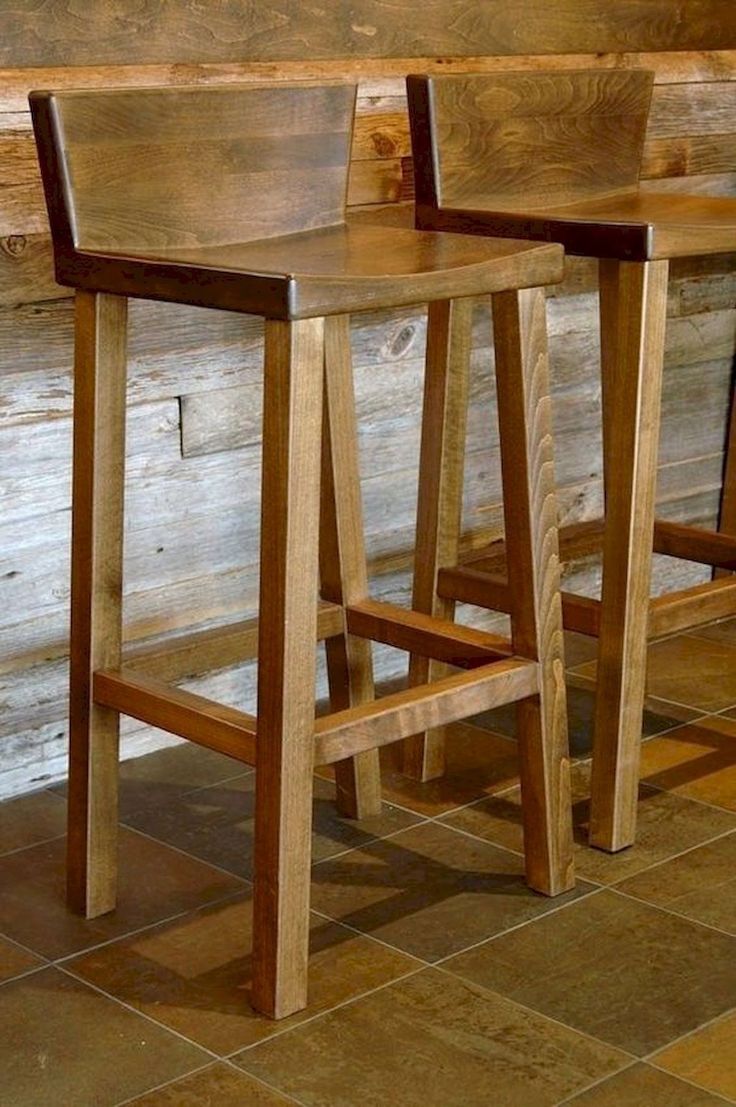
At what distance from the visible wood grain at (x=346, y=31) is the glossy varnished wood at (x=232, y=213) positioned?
42 cm

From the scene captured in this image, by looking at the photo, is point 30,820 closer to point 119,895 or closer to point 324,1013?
point 119,895

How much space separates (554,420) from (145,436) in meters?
0.86

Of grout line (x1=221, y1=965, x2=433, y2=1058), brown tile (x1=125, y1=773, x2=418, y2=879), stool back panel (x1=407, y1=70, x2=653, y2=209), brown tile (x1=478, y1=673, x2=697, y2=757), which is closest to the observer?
grout line (x1=221, y1=965, x2=433, y2=1058)

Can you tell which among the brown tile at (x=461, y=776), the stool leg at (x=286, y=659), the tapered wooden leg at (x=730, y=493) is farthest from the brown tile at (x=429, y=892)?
the tapered wooden leg at (x=730, y=493)

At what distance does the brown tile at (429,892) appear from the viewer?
2123 mm

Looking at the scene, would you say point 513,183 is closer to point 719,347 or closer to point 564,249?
point 564,249

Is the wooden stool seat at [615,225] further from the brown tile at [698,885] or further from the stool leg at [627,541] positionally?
the brown tile at [698,885]

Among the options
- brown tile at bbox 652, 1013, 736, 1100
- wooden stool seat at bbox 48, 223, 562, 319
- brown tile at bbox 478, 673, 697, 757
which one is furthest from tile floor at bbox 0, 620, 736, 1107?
wooden stool seat at bbox 48, 223, 562, 319

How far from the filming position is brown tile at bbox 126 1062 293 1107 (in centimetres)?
176

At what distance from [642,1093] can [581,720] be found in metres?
1.10

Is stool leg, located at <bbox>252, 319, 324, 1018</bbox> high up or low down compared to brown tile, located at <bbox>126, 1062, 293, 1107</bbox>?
up

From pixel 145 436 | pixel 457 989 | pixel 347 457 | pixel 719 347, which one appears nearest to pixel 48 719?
pixel 145 436

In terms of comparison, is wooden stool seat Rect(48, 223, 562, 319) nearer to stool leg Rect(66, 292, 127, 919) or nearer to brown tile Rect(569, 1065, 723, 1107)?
stool leg Rect(66, 292, 127, 919)

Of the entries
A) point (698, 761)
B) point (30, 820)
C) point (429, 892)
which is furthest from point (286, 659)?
point (698, 761)
